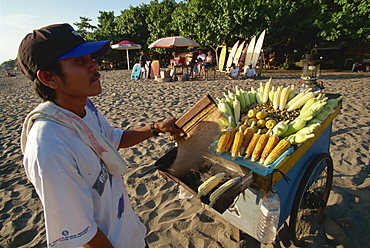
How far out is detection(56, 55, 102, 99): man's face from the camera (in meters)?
1.03

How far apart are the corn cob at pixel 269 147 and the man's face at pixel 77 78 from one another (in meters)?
1.22

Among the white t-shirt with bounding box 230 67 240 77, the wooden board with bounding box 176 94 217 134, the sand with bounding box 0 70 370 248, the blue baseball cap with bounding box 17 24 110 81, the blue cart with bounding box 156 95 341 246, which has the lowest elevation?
the sand with bounding box 0 70 370 248

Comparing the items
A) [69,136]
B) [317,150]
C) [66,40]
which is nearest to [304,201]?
[317,150]

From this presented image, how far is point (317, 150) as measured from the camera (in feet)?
6.91

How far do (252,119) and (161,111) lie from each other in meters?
4.86

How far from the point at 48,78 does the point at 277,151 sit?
1.49m

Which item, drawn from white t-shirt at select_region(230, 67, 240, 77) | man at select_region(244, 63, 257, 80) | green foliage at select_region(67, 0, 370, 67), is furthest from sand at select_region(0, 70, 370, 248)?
green foliage at select_region(67, 0, 370, 67)

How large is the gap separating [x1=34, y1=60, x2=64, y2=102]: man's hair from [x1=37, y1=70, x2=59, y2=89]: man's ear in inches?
0.8

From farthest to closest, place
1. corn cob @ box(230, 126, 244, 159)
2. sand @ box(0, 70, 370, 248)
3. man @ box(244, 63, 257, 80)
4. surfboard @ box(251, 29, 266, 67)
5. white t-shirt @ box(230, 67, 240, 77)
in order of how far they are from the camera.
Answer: surfboard @ box(251, 29, 266, 67) → man @ box(244, 63, 257, 80) → white t-shirt @ box(230, 67, 240, 77) → sand @ box(0, 70, 370, 248) → corn cob @ box(230, 126, 244, 159)

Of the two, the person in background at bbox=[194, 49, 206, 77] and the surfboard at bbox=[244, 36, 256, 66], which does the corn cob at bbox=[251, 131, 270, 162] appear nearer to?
the person in background at bbox=[194, 49, 206, 77]

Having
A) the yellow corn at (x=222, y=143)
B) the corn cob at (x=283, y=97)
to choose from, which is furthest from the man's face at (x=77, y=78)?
the corn cob at (x=283, y=97)

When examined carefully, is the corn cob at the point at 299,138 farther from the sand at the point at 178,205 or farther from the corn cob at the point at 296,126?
the sand at the point at 178,205

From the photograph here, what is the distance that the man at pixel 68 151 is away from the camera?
2.73ft

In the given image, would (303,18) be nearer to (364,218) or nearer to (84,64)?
(364,218)
